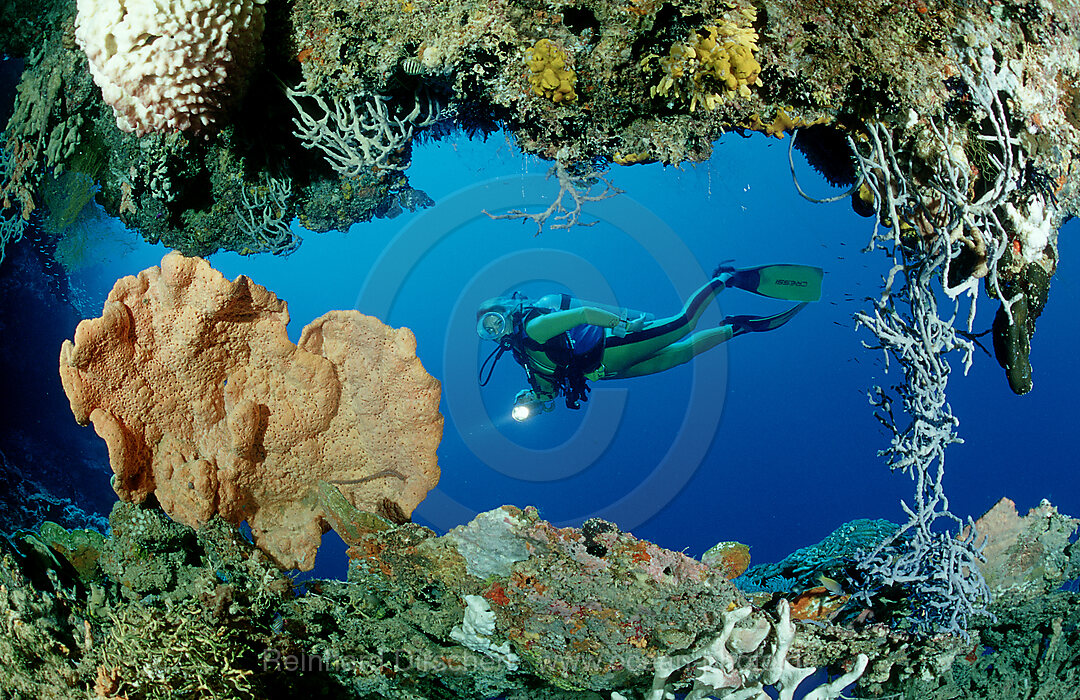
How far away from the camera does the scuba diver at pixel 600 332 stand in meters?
5.29

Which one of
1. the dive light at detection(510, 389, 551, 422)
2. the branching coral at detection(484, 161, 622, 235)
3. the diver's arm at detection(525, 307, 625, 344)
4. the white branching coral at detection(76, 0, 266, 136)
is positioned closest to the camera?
the white branching coral at detection(76, 0, 266, 136)

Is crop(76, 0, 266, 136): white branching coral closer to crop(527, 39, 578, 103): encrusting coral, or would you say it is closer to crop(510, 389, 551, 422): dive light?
crop(527, 39, 578, 103): encrusting coral

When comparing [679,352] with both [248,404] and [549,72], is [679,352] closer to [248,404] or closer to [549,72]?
[549,72]

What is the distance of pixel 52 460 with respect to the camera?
619 cm

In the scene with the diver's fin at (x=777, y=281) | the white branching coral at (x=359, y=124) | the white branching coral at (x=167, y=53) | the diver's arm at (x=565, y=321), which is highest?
the diver's fin at (x=777, y=281)

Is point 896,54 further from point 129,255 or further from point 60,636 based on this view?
point 129,255

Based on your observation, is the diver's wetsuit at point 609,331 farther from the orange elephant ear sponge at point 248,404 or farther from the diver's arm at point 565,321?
the orange elephant ear sponge at point 248,404

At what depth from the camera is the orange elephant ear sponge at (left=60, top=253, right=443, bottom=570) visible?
2842 mm

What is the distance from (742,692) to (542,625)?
1.05 m

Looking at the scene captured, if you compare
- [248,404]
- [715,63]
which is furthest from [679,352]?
[248,404]

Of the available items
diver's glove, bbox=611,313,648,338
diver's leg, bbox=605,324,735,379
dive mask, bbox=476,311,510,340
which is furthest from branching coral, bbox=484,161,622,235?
diver's leg, bbox=605,324,735,379

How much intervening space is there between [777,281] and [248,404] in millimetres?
4487

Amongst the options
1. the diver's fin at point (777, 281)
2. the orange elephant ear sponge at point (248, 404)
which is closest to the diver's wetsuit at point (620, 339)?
the diver's fin at point (777, 281)

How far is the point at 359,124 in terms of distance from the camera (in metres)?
3.09
